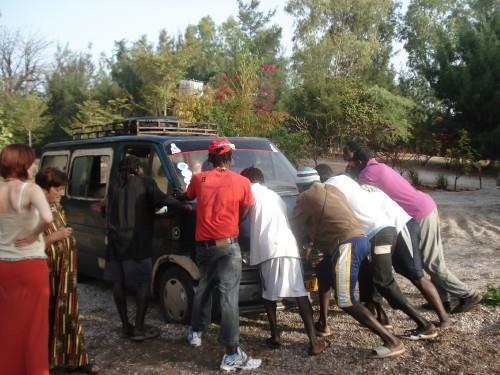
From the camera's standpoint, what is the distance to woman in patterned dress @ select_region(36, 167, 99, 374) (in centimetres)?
436

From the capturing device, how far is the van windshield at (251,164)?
5930mm

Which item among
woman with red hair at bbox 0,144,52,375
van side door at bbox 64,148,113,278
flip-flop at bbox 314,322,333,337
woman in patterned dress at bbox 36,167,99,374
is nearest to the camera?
woman with red hair at bbox 0,144,52,375

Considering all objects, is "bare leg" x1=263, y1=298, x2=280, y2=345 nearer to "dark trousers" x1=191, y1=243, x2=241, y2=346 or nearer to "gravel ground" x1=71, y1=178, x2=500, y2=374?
"gravel ground" x1=71, y1=178, x2=500, y2=374

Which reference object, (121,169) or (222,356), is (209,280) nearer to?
(222,356)

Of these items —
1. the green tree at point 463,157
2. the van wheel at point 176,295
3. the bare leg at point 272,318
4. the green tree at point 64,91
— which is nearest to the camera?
the bare leg at point 272,318

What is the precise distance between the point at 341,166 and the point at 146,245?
18.3 metres

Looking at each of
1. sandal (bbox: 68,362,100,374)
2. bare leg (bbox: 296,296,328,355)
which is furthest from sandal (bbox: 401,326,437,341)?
sandal (bbox: 68,362,100,374)

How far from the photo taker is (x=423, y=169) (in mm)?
27344

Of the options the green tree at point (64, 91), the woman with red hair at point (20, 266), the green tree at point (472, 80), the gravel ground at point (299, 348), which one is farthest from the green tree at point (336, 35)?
the woman with red hair at point (20, 266)

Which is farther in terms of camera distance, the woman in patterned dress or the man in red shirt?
the man in red shirt

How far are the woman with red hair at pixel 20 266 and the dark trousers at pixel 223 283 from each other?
1431mm

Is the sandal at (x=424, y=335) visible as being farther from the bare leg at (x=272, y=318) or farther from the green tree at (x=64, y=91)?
the green tree at (x=64, y=91)

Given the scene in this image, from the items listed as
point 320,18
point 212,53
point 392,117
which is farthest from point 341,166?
point 212,53

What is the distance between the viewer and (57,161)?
25.4 ft
